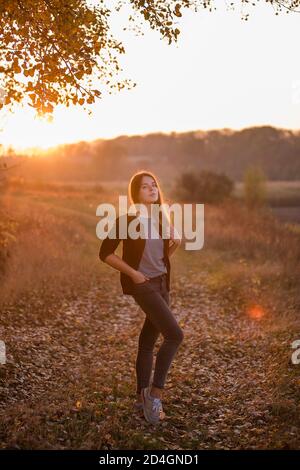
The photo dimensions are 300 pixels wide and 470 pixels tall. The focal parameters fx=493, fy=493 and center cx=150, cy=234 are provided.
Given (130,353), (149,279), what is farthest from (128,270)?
(130,353)

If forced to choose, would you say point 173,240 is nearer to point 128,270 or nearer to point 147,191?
point 147,191

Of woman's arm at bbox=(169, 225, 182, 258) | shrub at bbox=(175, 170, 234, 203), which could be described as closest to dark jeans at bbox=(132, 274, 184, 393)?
woman's arm at bbox=(169, 225, 182, 258)

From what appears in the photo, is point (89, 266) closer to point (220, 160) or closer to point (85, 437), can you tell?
point (85, 437)

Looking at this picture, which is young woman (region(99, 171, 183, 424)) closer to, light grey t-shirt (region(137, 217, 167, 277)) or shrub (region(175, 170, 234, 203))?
light grey t-shirt (region(137, 217, 167, 277))

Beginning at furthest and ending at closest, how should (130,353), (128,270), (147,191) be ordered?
(130,353)
(147,191)
(128,270)

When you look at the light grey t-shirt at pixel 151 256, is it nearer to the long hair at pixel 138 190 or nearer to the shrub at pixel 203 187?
the long hair at pixel 138 190

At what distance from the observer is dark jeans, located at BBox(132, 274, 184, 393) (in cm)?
529

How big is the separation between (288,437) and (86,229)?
16.6m

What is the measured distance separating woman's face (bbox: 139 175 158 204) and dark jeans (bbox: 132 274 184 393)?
89 cm

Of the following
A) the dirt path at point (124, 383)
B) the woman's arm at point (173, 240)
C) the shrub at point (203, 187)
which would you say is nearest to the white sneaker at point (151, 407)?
the dirt path at point (124, 383)

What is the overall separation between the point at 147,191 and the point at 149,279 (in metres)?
1.02

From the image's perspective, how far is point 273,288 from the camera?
12773 mm

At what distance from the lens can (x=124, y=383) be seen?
717 centimetres

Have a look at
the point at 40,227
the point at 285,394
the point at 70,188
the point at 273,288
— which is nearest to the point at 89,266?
the point at 40,227
